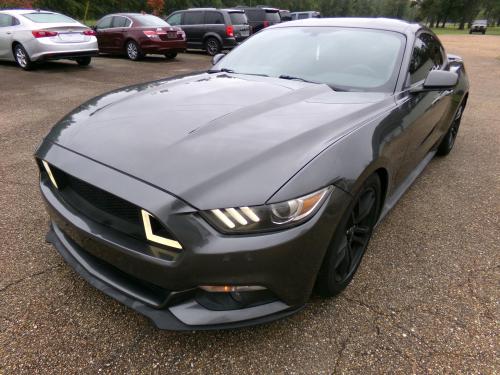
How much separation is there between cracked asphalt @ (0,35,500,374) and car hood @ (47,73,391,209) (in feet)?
2.73

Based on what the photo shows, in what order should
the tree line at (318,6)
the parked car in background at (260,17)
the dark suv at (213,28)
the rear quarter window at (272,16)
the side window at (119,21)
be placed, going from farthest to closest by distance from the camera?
1. the tree line at (318,6)
2. the rear quarter window at (272,16)
3. the parked car in background at (260,17)
4. the dark suv at (213,28)
5. the side window at (119,21)

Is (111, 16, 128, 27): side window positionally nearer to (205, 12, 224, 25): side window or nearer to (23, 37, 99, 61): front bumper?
(205, 12, 224, 25): side window

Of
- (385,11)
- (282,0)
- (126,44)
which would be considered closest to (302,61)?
(126,44)

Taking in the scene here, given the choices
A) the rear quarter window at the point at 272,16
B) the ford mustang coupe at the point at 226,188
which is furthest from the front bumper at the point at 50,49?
the rear quarter window at the point at 272,16

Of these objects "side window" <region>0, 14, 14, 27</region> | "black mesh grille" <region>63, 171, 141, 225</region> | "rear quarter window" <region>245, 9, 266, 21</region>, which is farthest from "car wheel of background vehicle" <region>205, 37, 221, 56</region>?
"black mesh grille" <region>63, 171, 141, 225</region>

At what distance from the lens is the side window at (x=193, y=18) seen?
46.3ft

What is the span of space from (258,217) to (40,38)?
31.8ft

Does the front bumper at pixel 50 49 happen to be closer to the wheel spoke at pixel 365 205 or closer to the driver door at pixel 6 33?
the driver door at pixel 6 33

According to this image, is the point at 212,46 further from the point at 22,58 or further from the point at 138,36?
the point at 22,58

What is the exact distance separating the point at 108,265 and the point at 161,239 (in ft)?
1.50

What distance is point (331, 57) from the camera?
2.97 meters

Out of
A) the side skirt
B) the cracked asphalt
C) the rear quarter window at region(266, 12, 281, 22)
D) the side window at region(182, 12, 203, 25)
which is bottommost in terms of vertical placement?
the cracked asphalt

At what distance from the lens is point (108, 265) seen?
6.18ft

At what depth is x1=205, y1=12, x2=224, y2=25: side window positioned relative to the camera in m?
13.6
